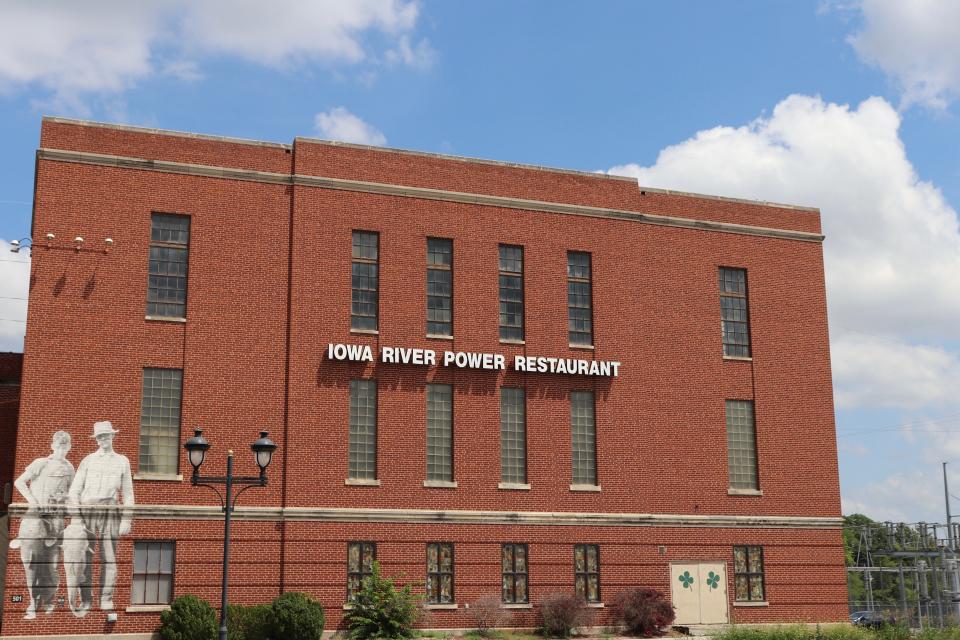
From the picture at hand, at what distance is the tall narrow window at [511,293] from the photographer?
4038cm

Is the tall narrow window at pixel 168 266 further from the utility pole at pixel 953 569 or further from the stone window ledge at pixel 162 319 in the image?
the utility pole at pixel 953 569

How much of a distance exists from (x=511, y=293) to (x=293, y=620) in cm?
1460

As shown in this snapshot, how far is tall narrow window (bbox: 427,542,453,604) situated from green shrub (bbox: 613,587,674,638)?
6.40 metres

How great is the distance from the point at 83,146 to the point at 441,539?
18022mm

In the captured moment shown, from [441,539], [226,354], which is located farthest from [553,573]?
[226,354]

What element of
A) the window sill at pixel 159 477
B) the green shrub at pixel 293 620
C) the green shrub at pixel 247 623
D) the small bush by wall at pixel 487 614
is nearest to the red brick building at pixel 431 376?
the window sill at pixel 159 477

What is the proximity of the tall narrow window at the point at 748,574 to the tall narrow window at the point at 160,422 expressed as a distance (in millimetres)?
21625

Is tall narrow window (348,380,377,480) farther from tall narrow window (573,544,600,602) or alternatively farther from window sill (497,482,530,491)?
tall narrow window (573,544,600,602)

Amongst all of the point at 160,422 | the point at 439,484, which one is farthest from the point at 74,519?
the point at 439,484

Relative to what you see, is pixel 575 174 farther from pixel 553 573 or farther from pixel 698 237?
pixel 553 573

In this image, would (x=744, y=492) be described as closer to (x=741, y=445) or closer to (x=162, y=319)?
(x=741, y=445)

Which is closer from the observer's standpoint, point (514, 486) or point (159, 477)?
point (159, 477)

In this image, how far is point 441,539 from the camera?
1476 inches

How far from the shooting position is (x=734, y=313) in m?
44.4
